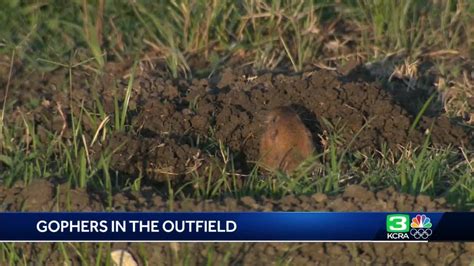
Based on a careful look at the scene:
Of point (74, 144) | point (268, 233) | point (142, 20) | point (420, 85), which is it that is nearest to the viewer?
point (268, 233)

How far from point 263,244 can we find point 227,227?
0.13 meters

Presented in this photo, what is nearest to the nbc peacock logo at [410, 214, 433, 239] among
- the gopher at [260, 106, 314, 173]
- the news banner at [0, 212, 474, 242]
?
the news banner at [0, 212, 474, 242]

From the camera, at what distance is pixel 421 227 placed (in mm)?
4016

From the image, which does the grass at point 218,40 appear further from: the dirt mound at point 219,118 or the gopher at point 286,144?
the gopher at point 286,144

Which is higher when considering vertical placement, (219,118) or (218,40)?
(218,40)

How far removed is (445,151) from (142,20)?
1632mm

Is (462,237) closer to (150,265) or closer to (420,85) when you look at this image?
(150,265)

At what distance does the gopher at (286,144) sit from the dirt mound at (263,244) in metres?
0.36

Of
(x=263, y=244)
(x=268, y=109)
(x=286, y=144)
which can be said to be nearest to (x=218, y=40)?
(x=268, y=109)

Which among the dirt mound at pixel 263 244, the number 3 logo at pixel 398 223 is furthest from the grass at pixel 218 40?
the number 3 logo at pixel 398 223

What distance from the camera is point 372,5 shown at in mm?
5621

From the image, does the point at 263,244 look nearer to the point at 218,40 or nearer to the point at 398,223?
the point at 398,223

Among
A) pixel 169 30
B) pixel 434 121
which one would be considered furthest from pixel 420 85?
pixel 169 30

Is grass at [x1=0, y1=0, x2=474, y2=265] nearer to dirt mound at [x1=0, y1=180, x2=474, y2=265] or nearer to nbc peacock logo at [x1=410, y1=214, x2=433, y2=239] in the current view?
dirt mound at [x1=0, y1=180, x2=474, y2=265]
